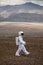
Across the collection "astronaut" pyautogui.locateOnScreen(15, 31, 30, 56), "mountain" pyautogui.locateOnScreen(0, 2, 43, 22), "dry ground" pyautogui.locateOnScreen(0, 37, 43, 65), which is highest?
"mountain" pyautogui.locateOnScreen(0, 2, 43, 22)

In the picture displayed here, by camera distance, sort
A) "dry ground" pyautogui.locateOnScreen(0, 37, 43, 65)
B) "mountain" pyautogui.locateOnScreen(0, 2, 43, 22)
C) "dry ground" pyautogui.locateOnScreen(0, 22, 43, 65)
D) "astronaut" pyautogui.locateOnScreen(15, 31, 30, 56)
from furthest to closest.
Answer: "mountain" pyautogui.locateOnScreen(0, 2, 43, 22)
"dry ground" pyautogui.locateOnScreen(0, 22, 43, 65)
"astronaut" pyautogui.locateOnScreen(15, 31, 30, 56)
"dry ground" pyautogui.locateOnScreen(0, 37, 43, 65)

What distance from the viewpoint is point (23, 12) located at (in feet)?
23.1

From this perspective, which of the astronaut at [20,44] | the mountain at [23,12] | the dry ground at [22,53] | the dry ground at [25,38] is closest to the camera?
the dry ground at [22,53]

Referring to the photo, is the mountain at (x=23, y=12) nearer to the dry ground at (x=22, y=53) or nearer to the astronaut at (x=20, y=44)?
the dry ground at (x=22, y=53)

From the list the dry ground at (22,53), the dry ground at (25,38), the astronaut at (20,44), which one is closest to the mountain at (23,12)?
the dry ground at (25,38)

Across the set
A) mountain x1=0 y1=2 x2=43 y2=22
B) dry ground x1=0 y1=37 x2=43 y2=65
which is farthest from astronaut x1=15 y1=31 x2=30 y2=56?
mountain x1=0 y1=2 x2=43 y2=22

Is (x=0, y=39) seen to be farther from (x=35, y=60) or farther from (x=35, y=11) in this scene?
(x=35, y=60)

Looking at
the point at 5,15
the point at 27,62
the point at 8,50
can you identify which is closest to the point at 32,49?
the point at 8,50

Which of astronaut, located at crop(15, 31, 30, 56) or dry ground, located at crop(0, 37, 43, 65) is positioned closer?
dry ground, located at crop(0, 37, 43, 65)

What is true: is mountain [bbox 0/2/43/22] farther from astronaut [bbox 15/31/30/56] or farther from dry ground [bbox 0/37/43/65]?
astronaut [bbox 15/31/30/56]

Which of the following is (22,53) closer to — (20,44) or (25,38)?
(20,44)

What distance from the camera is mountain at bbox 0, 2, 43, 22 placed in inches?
277

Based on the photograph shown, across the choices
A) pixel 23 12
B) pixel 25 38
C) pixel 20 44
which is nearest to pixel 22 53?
pixel 20 44

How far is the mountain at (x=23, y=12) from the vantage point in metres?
7.03
